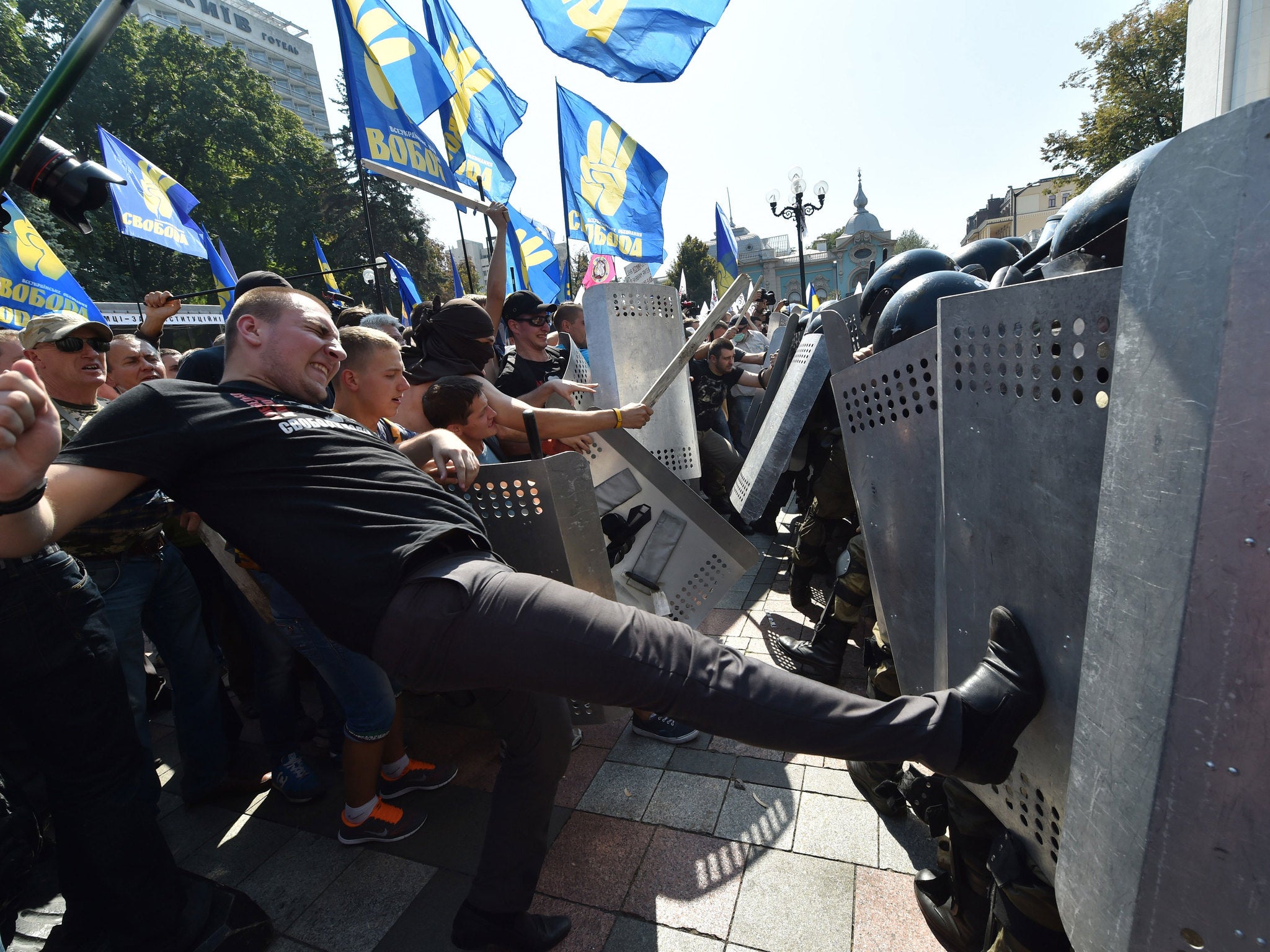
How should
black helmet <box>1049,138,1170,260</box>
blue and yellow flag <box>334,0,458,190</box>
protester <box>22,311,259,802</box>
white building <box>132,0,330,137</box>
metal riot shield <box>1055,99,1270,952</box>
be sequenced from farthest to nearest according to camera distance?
white building <box>132,0,330,137</box>, blue and yellow flag <box>334,0,458,190</box>, protester <box>22,311,259,802</box>, black helmet <box>1049,138,1170,260</box>, metal riot shield <box>1055,99,1270,952</box>

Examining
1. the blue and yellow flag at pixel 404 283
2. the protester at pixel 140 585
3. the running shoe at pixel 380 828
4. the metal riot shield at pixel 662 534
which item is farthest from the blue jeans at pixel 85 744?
the blue and yellow flag at pixel 404 283

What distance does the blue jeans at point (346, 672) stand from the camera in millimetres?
2346

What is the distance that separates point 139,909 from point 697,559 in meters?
2.38

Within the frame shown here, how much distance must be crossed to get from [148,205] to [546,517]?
640cm

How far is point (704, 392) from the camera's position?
19.5 feet

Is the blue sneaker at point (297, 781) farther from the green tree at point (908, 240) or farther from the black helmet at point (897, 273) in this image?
the green tree at point (908, 240)

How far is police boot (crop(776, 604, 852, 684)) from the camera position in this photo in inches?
128

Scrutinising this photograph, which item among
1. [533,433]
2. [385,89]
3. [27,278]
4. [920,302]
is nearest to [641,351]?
[533,433]

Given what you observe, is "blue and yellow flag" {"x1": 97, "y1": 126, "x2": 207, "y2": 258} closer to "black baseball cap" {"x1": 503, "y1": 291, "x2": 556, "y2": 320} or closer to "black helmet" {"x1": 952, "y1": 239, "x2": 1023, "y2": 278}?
"black baseball cap" {"x1": 503, "y1": 291, "x2": 556, "y2": 320}

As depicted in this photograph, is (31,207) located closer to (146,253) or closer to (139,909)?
(146,253)

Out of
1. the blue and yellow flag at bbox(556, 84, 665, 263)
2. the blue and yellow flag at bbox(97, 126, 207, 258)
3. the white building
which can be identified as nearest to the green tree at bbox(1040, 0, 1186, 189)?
the blue and yellow flag at bbox(556, 84, 665, 263)

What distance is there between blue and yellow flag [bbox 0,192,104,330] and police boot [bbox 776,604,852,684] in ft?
15.4

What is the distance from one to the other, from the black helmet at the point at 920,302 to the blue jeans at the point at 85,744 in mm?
2856

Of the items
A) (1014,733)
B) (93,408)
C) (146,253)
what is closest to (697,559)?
(1014,733)
